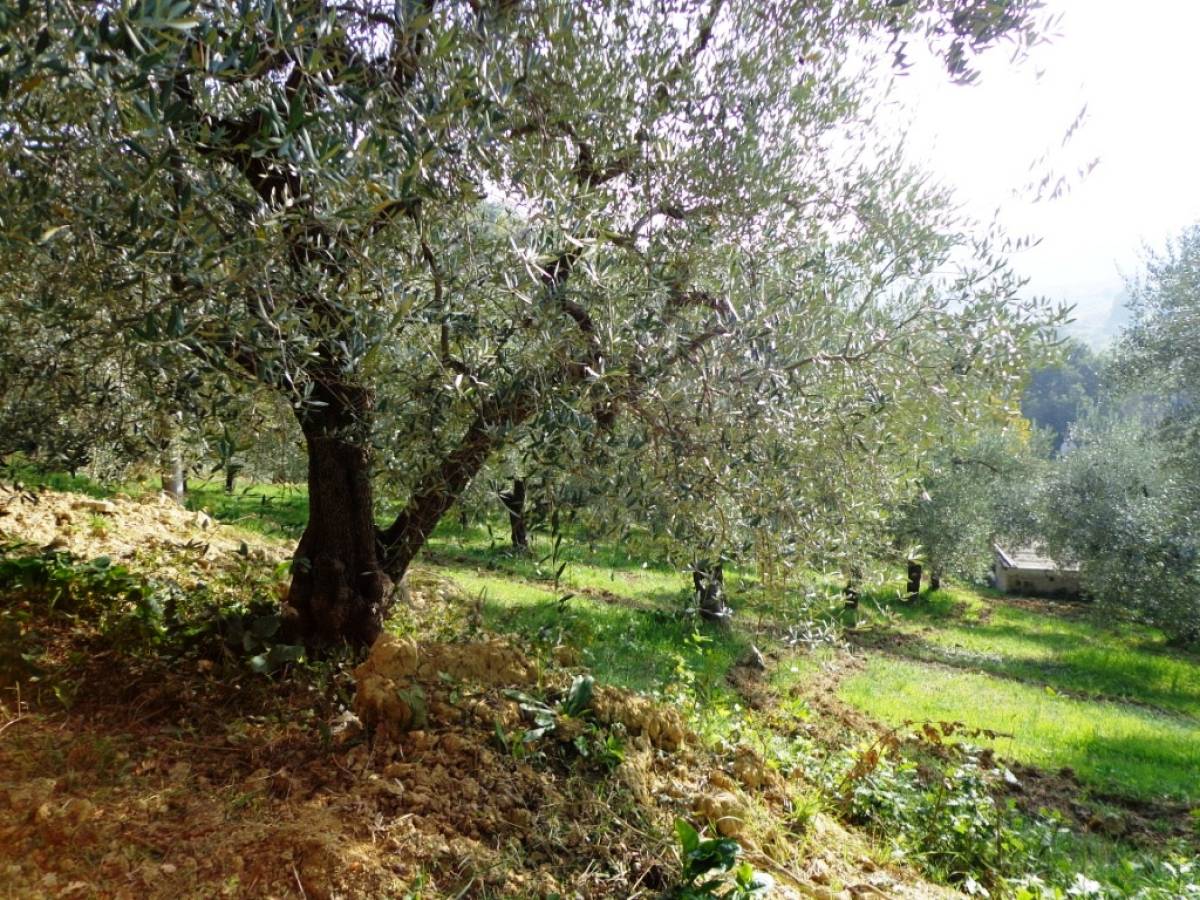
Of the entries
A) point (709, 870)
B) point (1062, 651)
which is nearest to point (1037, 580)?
point (1062, 651)

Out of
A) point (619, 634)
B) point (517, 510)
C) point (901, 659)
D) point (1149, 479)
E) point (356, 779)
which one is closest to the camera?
point (356, 779)

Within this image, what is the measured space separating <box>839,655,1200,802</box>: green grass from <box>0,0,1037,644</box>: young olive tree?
621cm

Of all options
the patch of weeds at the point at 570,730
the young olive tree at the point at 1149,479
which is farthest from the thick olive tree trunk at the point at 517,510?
the young olive tree at the point at 1149,479

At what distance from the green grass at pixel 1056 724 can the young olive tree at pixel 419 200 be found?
20.4 feet

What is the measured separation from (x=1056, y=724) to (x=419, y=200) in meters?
11.8

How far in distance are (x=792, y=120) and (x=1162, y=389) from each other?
1385 centimetres

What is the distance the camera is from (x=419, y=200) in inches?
131

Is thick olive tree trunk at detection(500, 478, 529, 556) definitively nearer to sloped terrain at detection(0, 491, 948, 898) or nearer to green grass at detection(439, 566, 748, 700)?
sloped terrain at detection(0, 491, 948, 898)

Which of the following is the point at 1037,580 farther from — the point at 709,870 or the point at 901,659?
the point at 709,870

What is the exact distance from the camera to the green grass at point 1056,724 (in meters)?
9.09

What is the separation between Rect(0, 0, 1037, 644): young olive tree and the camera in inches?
103

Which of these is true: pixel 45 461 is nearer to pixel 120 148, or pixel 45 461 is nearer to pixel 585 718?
pixel 120 148

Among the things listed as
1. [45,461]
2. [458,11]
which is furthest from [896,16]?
[45,461]

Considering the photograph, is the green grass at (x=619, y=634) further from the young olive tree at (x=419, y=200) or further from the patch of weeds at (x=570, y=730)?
the young olive tree at (x=419, y=200)
